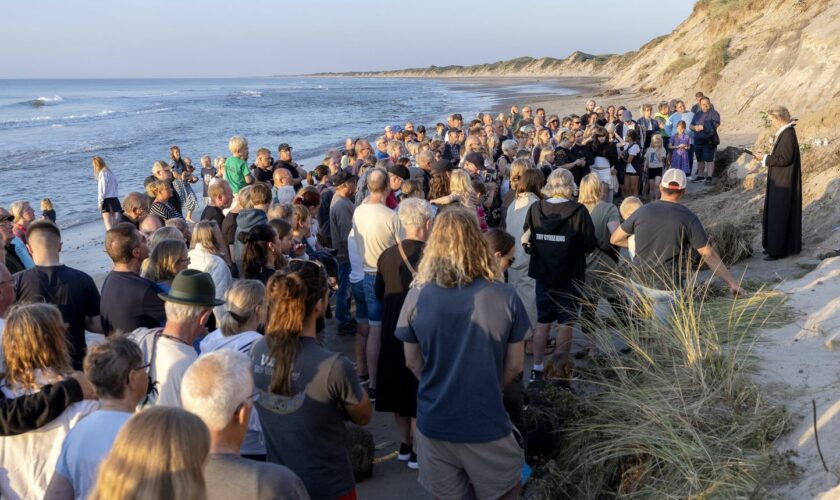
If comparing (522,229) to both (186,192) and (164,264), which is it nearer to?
(164,264)

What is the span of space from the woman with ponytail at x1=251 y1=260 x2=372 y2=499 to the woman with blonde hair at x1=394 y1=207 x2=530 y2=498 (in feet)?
1.54

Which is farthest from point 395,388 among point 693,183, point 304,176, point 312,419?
point 693,183

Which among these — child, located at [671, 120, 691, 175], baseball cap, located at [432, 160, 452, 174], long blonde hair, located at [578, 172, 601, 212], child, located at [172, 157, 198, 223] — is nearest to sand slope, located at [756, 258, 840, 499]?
long blonde hair, located at [578, 172, 601, 212]

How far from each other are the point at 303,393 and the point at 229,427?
740 millimetres

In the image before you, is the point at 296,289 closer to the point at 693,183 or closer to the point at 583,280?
the point at 583,280

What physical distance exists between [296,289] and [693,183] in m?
14.3

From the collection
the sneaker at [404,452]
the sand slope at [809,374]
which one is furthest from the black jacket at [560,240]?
the sneaker at [404,452]

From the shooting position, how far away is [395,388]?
199 inches

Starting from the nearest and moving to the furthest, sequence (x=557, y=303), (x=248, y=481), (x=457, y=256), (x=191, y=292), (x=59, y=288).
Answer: (x=248, y=481) → (x=457, y=256) → (x=191, y=292) → (x=59, y=288) → (x=557, y=303)

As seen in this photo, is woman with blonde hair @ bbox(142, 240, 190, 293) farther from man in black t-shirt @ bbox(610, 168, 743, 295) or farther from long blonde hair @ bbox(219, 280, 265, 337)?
man in black t-shirt @ bbox(610, 168, 743, 295)

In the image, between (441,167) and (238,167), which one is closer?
(441,167)

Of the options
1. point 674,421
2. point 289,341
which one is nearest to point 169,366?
point 289,341

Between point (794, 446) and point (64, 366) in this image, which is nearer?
point (64, 366)

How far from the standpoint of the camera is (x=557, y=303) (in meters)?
6.14
